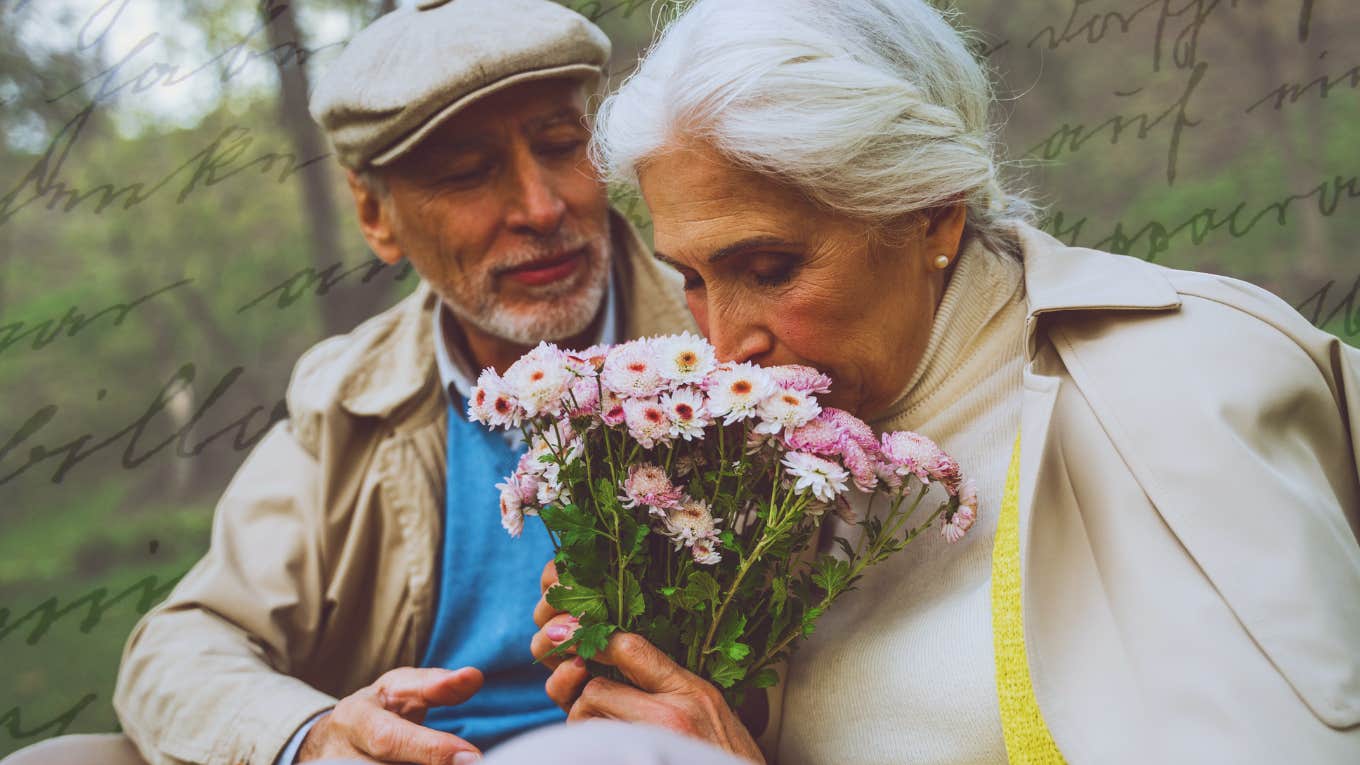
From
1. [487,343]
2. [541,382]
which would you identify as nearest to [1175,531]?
[541,382]

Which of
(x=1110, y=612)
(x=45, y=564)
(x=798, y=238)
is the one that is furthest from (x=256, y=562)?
(x=1110, y=612)

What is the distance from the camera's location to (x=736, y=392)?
143cm

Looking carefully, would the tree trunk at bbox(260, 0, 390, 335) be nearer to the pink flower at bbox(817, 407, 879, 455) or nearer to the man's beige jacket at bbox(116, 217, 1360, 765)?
the man's beige jacket at bbox(116, 217, 1360, 765)

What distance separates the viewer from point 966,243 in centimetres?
190

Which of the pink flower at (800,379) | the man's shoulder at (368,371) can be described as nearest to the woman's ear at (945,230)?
the pink flower at (800,379)

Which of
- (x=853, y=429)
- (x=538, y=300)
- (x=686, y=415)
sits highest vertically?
(x=686, y=415)

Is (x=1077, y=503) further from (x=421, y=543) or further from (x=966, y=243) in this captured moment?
(x=421, y=543)

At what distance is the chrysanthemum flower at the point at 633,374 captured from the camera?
1442mm

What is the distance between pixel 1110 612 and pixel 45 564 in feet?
8.44

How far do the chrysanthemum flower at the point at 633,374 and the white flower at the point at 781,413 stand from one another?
0.46 ft

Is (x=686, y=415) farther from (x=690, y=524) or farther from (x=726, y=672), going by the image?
(x=726, y=672)

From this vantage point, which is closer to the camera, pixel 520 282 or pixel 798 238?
pixel 798 238

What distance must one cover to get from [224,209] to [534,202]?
1081 mm

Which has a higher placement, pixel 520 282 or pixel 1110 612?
pixel 520 282
